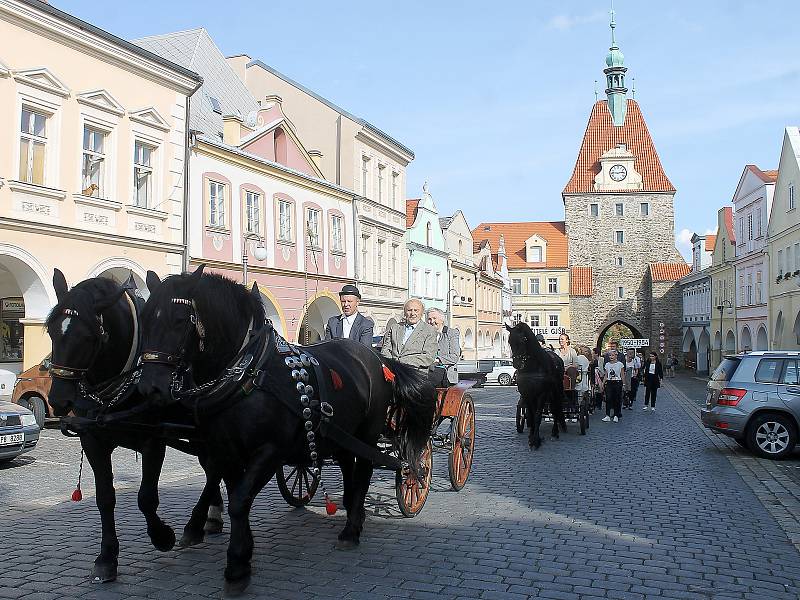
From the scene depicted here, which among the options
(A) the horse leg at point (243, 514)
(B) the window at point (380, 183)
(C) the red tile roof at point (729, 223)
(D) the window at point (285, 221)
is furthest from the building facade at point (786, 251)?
(A) the horse leg at point (243, 514)

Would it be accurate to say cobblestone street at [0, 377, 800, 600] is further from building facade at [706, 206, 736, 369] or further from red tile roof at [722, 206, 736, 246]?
red tile roof at [722, 206, 736, 246]

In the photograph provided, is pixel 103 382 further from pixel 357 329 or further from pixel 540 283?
pixel 540 283

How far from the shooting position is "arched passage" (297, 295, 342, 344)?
28.9 meters

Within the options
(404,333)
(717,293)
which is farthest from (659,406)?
(717,293)

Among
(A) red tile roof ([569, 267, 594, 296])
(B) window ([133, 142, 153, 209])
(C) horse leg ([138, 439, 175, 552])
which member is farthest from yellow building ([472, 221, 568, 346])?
(C) horse leg ([138, 439, 175, 552])

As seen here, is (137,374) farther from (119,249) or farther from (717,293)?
(717,293)

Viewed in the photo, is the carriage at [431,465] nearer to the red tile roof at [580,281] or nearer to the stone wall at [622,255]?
the red tile roof at [580,281]

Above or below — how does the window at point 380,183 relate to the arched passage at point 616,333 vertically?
above

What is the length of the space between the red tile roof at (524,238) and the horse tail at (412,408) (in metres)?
66.4

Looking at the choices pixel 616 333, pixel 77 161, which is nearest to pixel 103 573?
pixel 77 161

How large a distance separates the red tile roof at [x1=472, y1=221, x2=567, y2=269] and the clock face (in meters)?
8.34

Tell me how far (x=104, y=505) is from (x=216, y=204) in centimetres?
1806

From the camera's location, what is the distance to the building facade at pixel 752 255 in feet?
134

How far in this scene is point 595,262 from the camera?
70.9 metres
